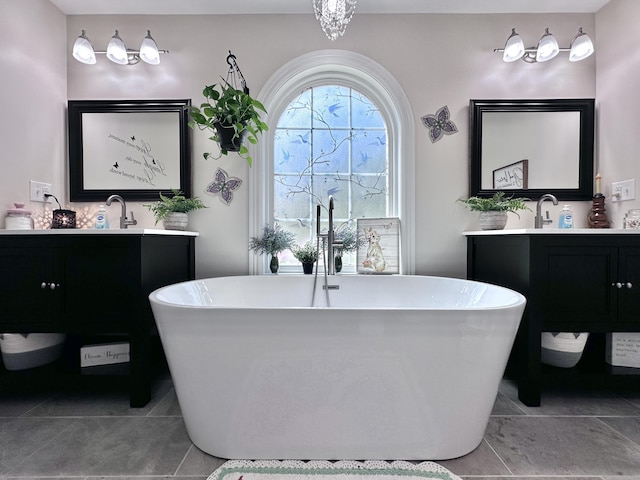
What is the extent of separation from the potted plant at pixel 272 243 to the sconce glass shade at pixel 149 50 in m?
1.31

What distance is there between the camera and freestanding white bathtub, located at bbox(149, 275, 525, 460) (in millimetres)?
1123

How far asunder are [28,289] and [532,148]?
3.10m

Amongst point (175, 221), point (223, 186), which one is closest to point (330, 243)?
point (223, 186)

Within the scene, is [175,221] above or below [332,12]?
below

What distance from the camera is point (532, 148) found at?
226 cm

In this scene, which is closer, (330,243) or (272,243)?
(330,243)

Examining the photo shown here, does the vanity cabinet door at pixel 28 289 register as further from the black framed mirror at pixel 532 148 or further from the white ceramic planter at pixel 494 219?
the black framed mirror at pixel 532 148

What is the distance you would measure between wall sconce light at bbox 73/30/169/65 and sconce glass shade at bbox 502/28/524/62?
228cm

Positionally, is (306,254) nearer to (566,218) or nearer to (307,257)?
(307,257)

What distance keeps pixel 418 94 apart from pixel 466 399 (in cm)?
193

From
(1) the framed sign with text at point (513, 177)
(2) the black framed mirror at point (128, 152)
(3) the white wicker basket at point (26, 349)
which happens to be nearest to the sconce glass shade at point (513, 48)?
(1) the framed sign with text at point (513, 177)

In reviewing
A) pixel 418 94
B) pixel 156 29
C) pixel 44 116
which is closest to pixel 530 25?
pixel 418 94

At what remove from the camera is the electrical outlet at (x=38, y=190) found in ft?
6.57

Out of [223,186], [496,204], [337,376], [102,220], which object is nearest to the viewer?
[337,376]
